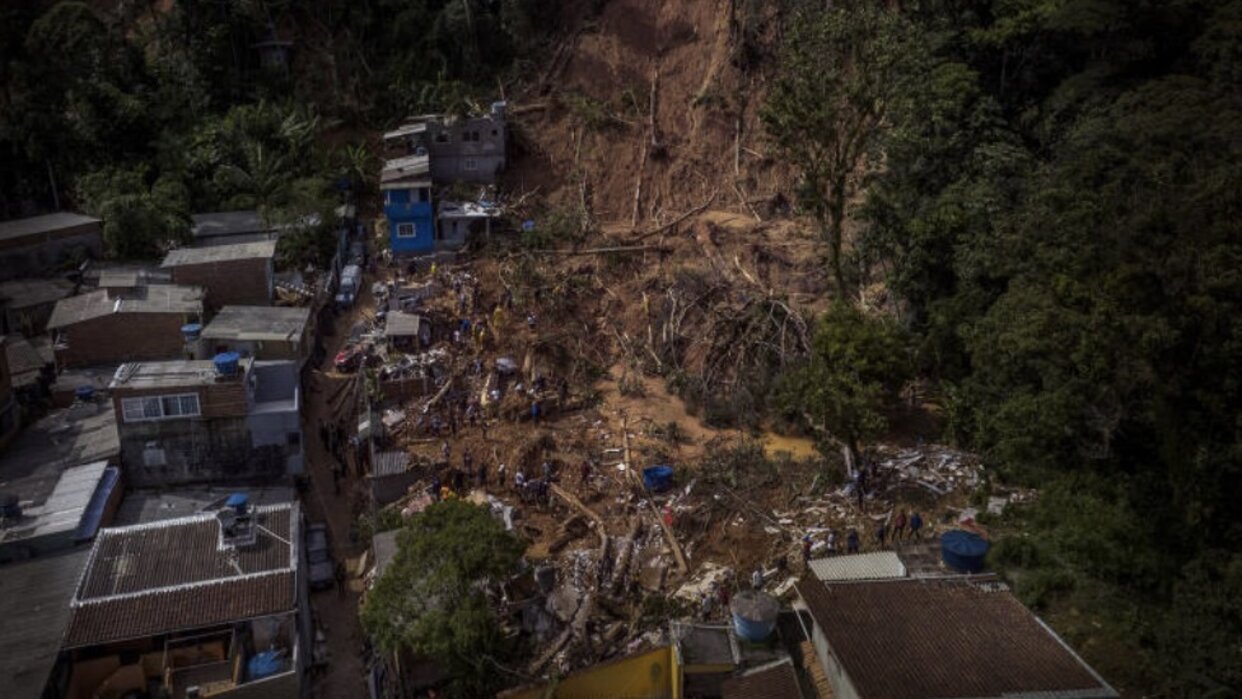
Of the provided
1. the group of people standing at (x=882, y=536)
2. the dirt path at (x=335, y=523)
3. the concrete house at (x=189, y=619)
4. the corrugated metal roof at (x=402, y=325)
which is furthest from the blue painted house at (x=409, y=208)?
the group of people standing at (x=882, y=536)

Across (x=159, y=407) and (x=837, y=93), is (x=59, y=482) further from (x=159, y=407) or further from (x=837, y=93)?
(x=837, y=93)

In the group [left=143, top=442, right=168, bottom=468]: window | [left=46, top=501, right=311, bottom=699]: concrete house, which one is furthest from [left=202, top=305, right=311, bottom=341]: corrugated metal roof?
[left=46, top=501, right=311, bottom=699]: concrete house

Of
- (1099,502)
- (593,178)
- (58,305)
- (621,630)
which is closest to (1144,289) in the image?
(1099,502)

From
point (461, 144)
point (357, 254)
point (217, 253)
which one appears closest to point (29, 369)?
point (217, 253)

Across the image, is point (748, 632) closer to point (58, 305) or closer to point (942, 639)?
point (942, 639)

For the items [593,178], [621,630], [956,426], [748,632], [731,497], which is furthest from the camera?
[593,178]

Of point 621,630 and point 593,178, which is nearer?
point 621,630

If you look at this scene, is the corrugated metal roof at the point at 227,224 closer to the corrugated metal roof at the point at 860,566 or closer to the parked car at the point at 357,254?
the parked car at the point at 357,254
